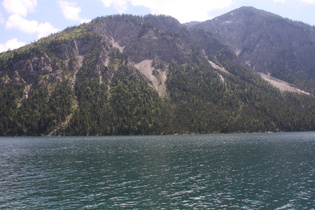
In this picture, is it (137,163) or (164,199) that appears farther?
(137,163)

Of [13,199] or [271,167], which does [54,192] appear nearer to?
[13,199]

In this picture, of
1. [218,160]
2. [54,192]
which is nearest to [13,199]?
[54,192]

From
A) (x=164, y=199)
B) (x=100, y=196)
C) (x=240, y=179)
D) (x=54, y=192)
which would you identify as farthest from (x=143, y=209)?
(x=240, y=179)

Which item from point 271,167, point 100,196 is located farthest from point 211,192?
point 271,167

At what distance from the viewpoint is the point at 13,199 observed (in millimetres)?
32781

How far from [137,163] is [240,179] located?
2470cm

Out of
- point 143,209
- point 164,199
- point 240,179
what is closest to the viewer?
point 143,209

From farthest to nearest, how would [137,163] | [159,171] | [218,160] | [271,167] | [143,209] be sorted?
[218,160] < [137,163] < [271,167] < [159,171] < [143,209]

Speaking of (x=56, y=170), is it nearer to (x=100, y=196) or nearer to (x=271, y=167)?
(x=100, y=196)

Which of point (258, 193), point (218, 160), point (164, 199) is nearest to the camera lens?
point (164, 199)

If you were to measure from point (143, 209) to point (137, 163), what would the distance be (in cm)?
3148

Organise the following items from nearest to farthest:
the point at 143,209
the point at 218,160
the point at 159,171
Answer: the point at 143,209 < the point at 159,171 < the point at 218,160

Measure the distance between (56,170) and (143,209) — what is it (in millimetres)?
30282

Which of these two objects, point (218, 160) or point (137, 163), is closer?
point (137, 163)
